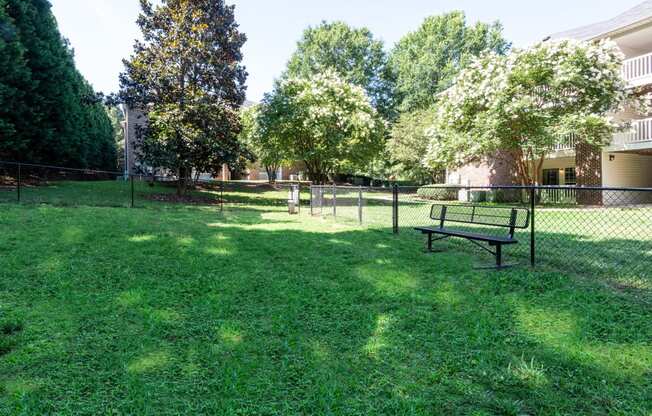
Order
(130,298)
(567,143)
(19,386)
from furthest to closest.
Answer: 1. (567,143)
2. (130,298)
3. (19,386)

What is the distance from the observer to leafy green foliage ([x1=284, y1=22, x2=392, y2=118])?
151 feet

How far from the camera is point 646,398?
101 inches

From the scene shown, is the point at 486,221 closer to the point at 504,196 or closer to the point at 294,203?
the point at 294,203

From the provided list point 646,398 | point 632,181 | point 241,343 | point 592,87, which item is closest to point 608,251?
point 646,398

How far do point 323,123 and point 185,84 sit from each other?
7.21m

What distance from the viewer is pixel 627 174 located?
21.0m

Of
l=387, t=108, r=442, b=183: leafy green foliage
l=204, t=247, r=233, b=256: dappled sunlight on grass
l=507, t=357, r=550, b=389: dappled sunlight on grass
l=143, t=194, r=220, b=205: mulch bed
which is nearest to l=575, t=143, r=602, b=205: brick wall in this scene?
l=387, t=108, r=442, b=183: leafy green foliage

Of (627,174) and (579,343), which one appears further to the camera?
(627,174)

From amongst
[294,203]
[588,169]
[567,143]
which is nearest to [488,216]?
[294,203]

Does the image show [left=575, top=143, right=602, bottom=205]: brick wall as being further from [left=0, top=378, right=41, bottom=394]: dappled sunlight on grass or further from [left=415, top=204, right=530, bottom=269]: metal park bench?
[left=0, top=378, right=41, bottom=394]: dappled sunlight on grass

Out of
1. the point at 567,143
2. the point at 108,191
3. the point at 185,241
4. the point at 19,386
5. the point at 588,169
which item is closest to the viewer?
the point at 19,386

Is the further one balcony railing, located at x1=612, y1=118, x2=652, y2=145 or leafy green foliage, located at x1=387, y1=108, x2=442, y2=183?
leafy green foliage, located at x1=387, y1=108, x2=442, y2=183

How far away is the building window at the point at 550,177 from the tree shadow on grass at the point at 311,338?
Answer: 77.0 feet

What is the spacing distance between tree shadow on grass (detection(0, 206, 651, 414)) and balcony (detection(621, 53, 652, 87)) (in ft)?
61.9
